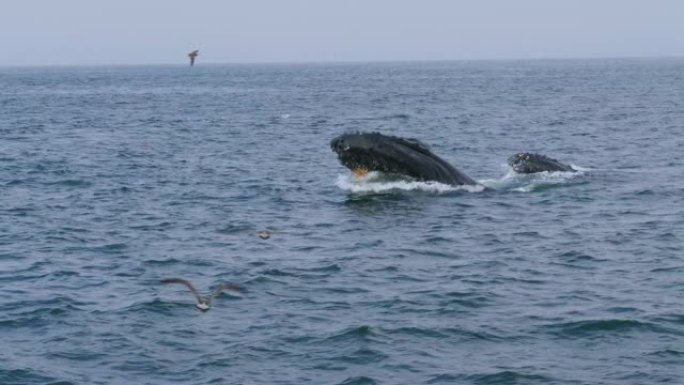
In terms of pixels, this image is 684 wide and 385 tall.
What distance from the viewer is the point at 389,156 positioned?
3244 centimetres

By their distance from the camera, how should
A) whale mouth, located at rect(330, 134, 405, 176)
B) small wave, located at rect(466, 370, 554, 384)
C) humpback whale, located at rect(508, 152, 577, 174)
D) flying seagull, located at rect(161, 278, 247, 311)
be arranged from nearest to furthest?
small wave, located at rect(466, 370, 554, 384) → flying seagull, located at rect(161, 278, 247, 311) → whale mouth, located at rect(330, 134, 405, 176) → humpback whale, located at rect(508, 152, 577, 174)

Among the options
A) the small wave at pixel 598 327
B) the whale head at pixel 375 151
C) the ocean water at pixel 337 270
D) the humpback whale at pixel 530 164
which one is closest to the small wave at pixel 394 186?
the ocean water at pixel 337 270

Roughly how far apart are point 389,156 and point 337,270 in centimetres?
932

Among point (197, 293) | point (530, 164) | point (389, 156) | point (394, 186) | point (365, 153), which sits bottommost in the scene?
point (197, 293)

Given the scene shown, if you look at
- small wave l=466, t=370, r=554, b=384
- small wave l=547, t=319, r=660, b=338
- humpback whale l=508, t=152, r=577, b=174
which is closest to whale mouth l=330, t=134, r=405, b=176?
humpback whale l=508, t=152, r=577, b=174

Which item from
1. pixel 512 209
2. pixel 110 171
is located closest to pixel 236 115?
pixel 110 171

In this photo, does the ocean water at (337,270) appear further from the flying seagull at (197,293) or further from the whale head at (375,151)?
the whale head at (375,151)

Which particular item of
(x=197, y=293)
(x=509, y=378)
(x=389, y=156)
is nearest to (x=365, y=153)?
(x=389, y=156)

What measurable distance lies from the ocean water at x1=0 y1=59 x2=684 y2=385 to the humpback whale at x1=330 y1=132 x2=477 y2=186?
0.61 metres

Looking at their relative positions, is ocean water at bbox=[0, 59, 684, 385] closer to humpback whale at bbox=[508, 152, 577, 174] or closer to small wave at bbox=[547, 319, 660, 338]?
small wave at bbox=[547, 319, 660, 338]

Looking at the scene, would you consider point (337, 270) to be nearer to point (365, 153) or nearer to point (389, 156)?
point (365, 153)

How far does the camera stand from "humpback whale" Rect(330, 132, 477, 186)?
105ft

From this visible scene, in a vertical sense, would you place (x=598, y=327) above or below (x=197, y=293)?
below

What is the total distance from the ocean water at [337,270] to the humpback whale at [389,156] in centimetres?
61
